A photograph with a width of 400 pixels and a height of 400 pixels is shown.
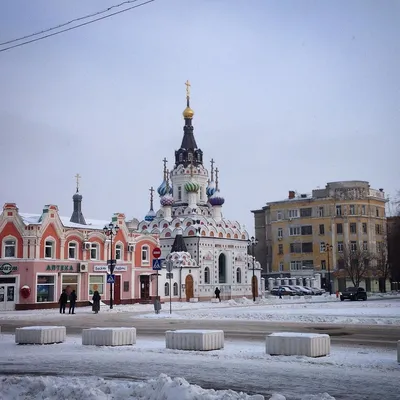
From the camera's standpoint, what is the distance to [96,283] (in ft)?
165

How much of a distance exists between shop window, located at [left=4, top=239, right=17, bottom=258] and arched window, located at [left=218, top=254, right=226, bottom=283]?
1083 inches

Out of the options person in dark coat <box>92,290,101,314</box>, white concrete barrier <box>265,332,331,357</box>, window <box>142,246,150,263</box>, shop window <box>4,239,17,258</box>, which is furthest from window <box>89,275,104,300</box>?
white concrete barrier <box>265,332,331,357</box>

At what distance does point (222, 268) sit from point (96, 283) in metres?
20.8

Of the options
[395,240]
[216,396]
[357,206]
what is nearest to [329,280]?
[357,206]

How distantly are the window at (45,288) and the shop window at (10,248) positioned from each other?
256 centimetres

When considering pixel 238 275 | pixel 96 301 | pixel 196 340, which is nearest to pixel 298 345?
pixel 196 340

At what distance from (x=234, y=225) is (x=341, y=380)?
60.9 metres

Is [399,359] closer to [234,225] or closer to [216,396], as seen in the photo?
[216,396]

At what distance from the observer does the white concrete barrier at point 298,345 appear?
13.6 metres

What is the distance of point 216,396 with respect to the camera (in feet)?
28.3

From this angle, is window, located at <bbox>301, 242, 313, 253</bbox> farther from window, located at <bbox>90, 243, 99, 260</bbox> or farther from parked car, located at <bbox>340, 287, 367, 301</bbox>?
window, located at <bbox>90, 243, 99, 260</bbox>

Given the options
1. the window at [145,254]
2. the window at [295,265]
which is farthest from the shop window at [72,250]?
the window at [295,265]

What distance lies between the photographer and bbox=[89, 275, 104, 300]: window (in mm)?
49844

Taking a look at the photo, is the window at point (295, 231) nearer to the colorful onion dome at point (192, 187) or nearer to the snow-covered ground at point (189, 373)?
the colorful onion dome at point (192, 187)
